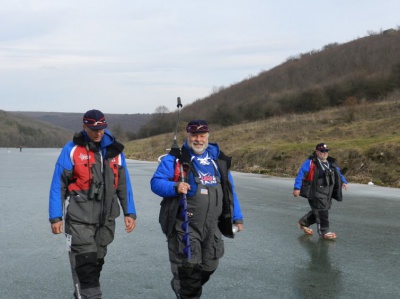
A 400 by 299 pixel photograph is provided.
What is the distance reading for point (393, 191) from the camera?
17469 mm

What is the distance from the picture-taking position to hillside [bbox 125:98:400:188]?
2210 cm

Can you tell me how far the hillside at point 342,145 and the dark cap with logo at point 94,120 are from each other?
17.0 meters

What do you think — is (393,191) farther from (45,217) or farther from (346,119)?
(346,119)

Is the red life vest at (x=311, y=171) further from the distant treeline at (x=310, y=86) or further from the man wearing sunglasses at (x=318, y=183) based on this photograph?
the distant treeline at (x=310, y=86)

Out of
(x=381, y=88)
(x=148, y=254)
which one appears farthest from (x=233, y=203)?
(x=381, y=88)

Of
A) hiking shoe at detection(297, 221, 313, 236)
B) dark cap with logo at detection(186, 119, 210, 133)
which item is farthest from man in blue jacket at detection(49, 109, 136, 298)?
hiking shoe at detection(297, 221, 313, 236)

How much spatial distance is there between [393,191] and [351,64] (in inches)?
3792

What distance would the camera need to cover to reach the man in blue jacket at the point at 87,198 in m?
4.80

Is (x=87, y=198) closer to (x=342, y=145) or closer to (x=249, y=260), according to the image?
(x=249, y=260)

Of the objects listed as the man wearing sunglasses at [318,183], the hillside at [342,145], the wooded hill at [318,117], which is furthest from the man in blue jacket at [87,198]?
the wooded hill at [318,117]

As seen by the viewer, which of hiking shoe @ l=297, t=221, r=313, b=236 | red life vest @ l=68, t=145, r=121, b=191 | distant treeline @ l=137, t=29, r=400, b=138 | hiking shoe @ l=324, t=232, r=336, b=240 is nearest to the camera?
red life vest @ l=68, t=145, r=121, b=191

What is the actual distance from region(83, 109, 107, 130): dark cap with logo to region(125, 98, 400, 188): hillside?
17.0 metres

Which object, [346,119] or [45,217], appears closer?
[45,217]

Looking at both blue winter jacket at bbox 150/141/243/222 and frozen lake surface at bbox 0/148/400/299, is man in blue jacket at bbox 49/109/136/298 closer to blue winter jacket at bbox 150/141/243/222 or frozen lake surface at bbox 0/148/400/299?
blue winter jacket at bbox 150/141/243/222
